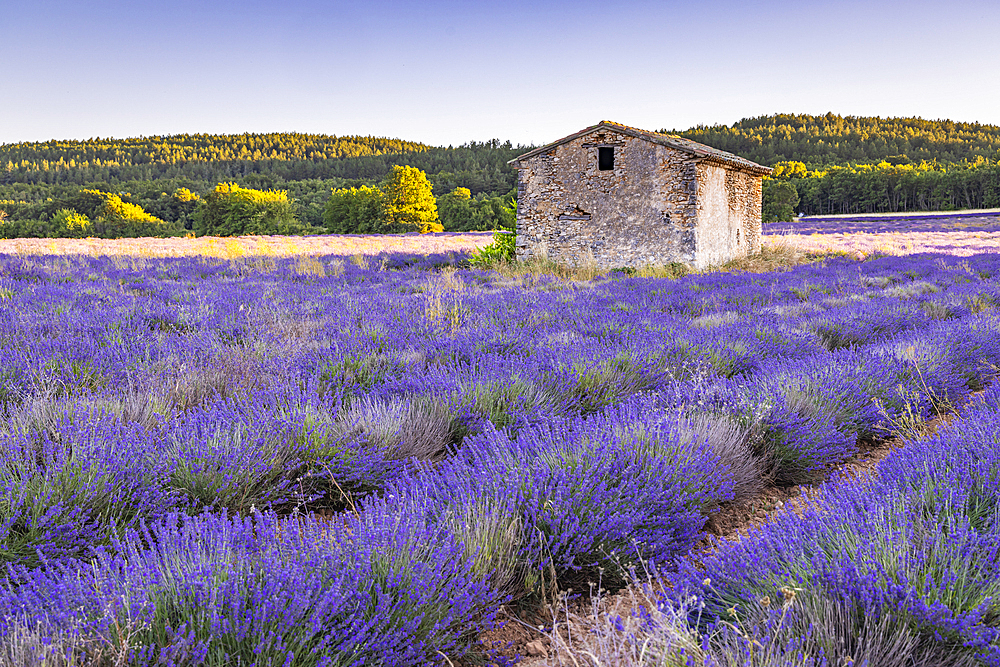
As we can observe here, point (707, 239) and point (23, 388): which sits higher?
point (707, 239)

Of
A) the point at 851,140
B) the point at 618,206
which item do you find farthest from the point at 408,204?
the point at 851,140

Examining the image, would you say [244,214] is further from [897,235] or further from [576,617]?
[576,617]

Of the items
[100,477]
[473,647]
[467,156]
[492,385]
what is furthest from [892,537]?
[467,156]

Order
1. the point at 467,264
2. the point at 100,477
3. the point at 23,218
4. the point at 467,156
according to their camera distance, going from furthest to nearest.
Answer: the point at 467,156, the point at 23,218, the point at 467,264, the point at 100,477

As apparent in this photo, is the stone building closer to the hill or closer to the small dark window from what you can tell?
the small dark window

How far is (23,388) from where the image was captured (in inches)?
128

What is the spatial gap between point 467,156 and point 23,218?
6901 cm

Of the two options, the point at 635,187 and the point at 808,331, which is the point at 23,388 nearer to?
the point at 808,331

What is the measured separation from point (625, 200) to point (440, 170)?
88.4 m

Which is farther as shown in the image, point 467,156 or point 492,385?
point 467,156

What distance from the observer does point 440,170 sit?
318 ft

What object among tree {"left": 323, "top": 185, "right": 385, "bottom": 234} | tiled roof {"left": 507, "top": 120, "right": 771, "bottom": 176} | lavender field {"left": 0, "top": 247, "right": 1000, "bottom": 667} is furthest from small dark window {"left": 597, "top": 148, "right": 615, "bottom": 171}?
tree {"left": 323, "top": 185, "right": 385, "bottom": 234}

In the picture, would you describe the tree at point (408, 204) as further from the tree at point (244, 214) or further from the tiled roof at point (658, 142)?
the tiled roof at point (658, 142)

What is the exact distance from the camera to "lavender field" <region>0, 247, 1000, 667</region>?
133 centimetres
